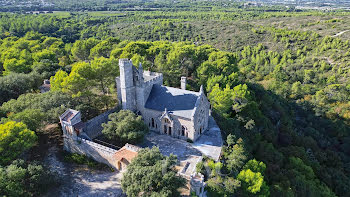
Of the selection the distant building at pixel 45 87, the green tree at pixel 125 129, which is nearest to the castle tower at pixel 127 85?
the green tree at pixel 125 129

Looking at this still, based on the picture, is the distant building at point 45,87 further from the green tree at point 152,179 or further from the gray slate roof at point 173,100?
the green tree at point 152,179

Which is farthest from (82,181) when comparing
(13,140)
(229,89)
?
(229,89)

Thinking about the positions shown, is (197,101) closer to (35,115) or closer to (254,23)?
(35,115)

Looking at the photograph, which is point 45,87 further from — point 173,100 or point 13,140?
point 173,100

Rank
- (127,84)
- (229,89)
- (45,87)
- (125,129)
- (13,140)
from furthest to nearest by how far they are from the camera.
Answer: (45,87), (229,89), (127,84), (125,129), (13,140)

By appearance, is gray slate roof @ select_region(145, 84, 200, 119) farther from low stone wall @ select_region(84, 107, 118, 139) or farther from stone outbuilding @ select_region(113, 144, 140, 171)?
stone outbuilding @ select_region(113, 144, 140, 171)

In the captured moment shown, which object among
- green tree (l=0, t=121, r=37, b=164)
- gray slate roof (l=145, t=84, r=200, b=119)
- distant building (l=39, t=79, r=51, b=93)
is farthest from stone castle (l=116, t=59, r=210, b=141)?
distant building (l=39, t=79, r=51, b=93)

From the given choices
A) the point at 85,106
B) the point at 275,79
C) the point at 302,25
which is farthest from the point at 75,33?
the point at 302,25
